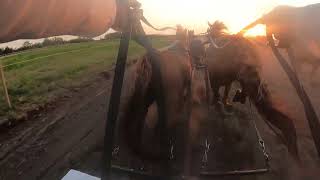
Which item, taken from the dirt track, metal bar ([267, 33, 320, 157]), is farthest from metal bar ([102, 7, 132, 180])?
the dirt track

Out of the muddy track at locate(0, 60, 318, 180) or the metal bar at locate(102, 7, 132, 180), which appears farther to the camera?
the muddy track at locate(0, 60, 318, 180)

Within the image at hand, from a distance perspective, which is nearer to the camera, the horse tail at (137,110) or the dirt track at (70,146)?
the horse tail at (137,110)

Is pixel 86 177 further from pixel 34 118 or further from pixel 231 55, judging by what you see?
pixel 34 118

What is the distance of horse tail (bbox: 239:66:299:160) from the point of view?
6602 mm

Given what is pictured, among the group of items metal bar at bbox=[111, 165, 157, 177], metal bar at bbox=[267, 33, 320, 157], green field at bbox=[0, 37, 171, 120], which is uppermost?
metal bar at bbox=[267, 33, 320, 157]

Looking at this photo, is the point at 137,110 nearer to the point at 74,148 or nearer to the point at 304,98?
the point at 74,148

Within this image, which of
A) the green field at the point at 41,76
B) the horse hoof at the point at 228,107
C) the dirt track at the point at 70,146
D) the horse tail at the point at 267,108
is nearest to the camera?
→ the horse tail at the point at 267,108

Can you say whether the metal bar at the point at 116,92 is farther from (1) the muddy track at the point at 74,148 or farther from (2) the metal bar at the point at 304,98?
(1) the muddy track at the point at 74,148

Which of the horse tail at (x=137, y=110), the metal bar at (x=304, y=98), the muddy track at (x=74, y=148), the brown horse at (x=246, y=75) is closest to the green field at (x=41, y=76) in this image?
the muddy track at (x=74, y=148)

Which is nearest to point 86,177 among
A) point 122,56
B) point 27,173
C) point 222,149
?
point 122,56

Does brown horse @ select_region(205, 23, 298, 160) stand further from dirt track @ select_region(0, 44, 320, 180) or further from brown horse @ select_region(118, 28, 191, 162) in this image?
brown horse @ select_region(118, 28, 191, 162)

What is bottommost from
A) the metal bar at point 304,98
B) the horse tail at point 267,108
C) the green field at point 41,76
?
the green field at point 41,76

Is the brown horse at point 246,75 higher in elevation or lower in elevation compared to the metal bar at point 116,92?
lower

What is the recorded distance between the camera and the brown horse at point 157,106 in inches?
219
